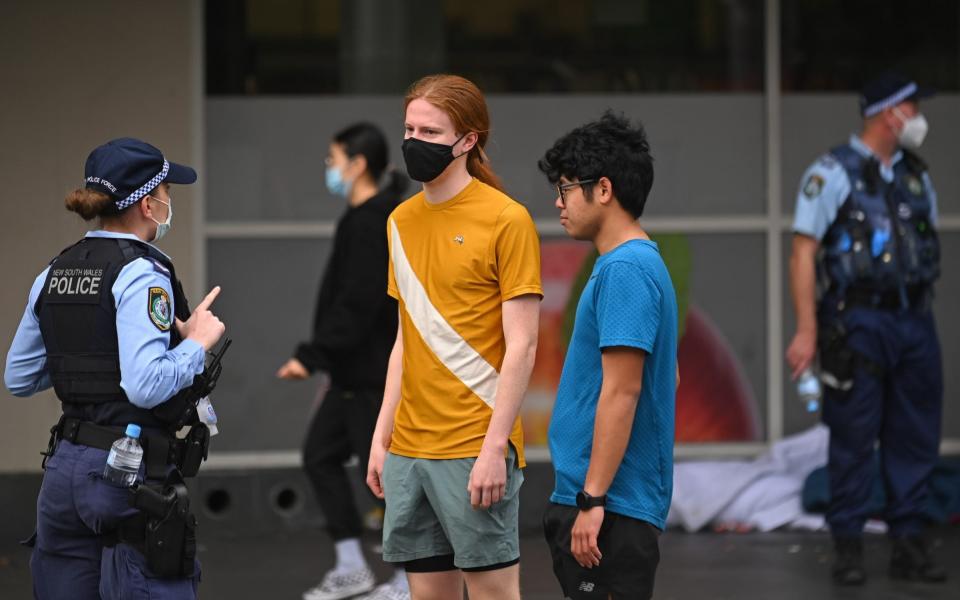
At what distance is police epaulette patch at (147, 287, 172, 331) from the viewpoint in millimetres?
3994

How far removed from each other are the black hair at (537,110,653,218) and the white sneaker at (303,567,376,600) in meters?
→ 3.14

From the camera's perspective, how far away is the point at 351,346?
255 inches

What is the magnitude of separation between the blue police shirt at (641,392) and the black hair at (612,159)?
0.15 metres

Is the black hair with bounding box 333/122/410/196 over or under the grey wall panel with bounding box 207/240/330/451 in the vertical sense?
over

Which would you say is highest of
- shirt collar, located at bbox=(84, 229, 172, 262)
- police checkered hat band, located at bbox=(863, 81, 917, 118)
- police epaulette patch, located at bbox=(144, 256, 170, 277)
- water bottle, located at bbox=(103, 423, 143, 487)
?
police checkered hat band, located at bbox=(863, 81, 917, 118)

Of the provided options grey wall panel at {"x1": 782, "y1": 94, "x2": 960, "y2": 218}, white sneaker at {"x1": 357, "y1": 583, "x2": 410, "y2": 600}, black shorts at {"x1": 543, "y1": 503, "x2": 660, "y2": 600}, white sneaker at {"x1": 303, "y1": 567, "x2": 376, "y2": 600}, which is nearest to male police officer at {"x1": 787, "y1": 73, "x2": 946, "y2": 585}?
grey wall panel at {"x1": 782, "y1": 94, "x2": 960, "y2": 218}

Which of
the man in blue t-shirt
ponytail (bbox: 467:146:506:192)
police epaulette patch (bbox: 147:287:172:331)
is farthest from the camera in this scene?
ponytail (bbox: 467:146:506:192)

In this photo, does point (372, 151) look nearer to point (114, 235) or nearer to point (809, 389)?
point (809, 389)

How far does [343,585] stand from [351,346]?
108 cm

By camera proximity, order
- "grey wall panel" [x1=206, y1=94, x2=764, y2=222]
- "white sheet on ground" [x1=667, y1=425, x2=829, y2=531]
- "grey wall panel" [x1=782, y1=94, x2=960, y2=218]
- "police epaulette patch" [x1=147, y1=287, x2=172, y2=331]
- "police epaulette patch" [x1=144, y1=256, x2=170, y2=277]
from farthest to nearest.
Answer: "grey wall panel" [x1=782, y1=94, x2=960, y2=218] → "grey wall panel" [x1=206, y1=94, x2=764, y2=222] → "white sheet on ground" [x1=667, y1=425, x2=829, y2=531] → "police epaulette patch" [x1=144, y1=256, x2=170, y2=277] → "police epaulette patch" [x1=147, y1=287, x2=172, y2=331]

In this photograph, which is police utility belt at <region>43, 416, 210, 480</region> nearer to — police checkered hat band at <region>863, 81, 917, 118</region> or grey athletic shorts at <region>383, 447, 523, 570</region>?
grey athletic shorts at <region>383, 447, 523, 570</region>

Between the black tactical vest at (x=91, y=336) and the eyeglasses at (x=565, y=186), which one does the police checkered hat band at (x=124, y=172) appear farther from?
the eyeglasses at (x=565, y=186)

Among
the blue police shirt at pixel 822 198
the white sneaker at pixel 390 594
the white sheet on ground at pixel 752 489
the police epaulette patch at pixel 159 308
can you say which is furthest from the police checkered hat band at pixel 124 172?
the white sheet on ground at pixel 752 489

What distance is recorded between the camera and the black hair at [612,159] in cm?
400
